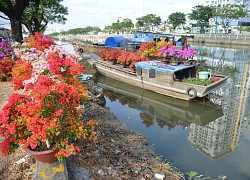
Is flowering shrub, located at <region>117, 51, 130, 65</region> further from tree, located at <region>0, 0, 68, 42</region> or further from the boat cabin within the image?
tree, located at <region>0, 0, 68, 42</region>

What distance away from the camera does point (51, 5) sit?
21.8 meters

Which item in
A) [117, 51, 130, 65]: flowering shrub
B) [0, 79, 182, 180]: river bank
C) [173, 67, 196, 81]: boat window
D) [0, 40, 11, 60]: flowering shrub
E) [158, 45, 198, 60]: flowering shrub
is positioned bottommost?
[0, 79, 182, 180]: river bank

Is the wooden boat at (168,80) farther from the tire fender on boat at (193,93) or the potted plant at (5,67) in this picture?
the potted plant at (5,67)

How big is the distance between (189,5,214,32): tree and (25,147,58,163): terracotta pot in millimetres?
56556

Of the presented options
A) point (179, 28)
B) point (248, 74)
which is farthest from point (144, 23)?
point (248, 74)

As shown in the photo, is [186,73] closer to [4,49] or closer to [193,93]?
[193,93]

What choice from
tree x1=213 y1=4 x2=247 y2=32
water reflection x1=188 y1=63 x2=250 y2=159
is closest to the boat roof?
water reflection x1=188 y1=63 x2=250 y2=159

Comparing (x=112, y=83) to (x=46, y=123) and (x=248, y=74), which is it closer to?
(x=248, y=74)

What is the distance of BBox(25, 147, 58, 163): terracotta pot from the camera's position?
3180 millimetres

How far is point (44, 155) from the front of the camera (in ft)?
10.6

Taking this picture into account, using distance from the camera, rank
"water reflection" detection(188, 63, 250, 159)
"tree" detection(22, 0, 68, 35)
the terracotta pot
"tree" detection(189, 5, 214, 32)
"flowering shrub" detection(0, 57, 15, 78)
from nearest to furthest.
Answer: the terracotta pot < "water reflection" detection(188, 63, 250, 159) < "flowering shrub" detection(0, 57, 15, 78) < "tree" detection(22, 0, 68, 35) < "tree" detection(189, 5, 214, 32)

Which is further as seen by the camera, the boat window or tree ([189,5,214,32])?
tree ([189,5,214,32])

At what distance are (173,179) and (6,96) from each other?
6.89 m

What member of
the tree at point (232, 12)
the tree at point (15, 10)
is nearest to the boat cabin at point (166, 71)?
Result: the tree at point (15, 10)
